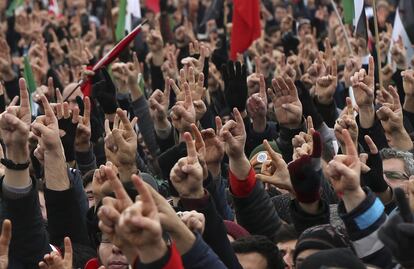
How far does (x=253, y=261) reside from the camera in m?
4.82

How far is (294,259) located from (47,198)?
133cm

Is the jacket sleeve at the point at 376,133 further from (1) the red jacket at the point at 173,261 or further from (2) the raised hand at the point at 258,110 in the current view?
(1) the red jacket at the point at 173,261

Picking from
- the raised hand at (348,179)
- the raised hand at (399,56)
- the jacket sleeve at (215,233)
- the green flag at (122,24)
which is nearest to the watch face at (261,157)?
the jacket sleeve at (215,233)

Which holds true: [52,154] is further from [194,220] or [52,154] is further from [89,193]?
[194,220]

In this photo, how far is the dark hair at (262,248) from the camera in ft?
15.8

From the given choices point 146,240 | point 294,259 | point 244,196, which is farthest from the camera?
point 244,196

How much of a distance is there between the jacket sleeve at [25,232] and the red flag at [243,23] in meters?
5.66

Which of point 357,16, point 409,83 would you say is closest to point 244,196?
point 409,83

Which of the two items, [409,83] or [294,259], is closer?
[294,259]

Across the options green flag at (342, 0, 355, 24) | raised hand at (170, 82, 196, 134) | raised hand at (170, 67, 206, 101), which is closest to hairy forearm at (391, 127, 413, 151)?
raised hand at (170, 82, 196, 134)

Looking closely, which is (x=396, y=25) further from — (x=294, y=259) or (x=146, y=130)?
(x=294, y=259)

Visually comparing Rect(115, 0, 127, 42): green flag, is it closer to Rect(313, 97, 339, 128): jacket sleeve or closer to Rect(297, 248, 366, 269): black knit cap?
Rect(313, 97, 339, 128): jacket sleeve

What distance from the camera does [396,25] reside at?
10094mm

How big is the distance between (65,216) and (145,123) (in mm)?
2586
